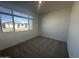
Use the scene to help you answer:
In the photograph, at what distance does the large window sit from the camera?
47.5 inches

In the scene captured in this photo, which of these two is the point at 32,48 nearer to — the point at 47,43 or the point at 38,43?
the point at 38,43

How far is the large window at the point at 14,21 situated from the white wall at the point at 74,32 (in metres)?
0.71

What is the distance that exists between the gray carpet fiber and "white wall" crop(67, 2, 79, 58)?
0.13 metres

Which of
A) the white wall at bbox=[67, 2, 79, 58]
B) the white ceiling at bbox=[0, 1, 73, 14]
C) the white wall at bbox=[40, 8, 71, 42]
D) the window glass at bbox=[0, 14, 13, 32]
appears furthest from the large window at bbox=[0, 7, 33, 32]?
the white wall at bbox=[67, 2, 79, 58]

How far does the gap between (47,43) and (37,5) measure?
68 centimetres

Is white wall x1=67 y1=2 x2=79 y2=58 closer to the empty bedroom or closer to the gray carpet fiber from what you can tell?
the empty bedroom

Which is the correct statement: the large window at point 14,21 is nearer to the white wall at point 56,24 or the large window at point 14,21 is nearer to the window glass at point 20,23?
the window glass at point 20,23

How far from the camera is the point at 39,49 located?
4.45 ft

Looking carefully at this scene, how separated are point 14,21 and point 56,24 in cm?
71

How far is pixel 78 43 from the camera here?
1155mm

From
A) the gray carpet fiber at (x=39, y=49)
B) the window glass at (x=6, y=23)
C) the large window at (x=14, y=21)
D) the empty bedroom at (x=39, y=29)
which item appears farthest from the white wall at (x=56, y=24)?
the window glass at (x=6, y=23)

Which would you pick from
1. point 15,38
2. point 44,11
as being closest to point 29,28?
point 15,38

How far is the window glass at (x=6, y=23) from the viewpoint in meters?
1.21

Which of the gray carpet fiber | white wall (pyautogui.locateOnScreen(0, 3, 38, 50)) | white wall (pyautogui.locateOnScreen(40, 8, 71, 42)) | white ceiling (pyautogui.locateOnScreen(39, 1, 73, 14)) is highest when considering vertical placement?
white ceiling (pyautogui.locateOnScreen(39, 1, 73, 14))
